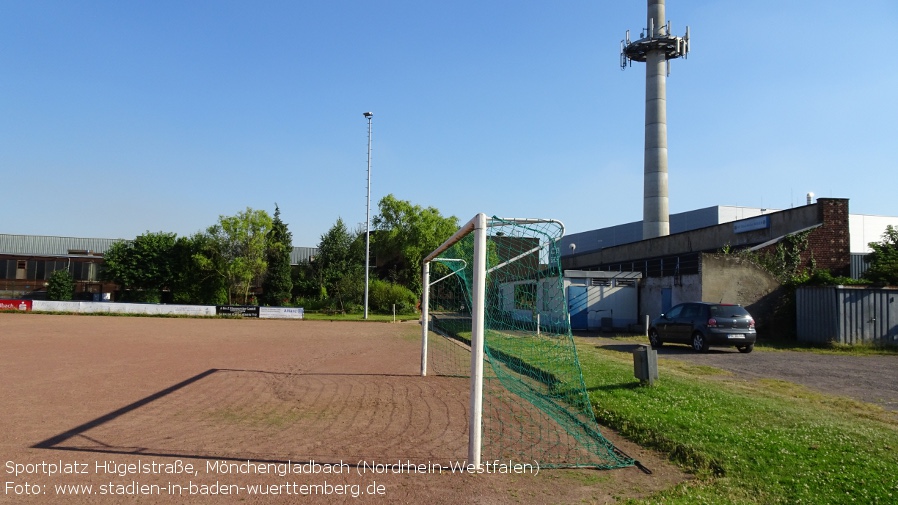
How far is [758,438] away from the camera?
643 centimetres

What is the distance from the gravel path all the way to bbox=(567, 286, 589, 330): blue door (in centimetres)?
845

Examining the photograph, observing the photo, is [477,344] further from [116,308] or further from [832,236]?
[116,308]

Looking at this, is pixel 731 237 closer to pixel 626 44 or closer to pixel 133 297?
pixel 626 44

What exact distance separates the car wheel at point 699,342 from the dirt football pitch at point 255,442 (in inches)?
329

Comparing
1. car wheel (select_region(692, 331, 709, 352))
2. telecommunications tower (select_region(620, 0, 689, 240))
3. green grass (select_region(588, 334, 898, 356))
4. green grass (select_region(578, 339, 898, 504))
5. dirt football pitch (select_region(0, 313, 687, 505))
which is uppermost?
telecommunications tower (select_region(620, 0, 689, 240))

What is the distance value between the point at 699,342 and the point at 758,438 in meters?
10.8

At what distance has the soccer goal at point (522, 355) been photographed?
240 inches

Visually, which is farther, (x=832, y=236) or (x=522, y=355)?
(x=832, y=236)

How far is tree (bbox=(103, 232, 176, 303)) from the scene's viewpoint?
174ft

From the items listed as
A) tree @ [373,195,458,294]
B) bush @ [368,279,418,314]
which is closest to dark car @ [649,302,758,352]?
bush @ [368,279,418,314]

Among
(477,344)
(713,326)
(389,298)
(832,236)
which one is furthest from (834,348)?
(389,298)

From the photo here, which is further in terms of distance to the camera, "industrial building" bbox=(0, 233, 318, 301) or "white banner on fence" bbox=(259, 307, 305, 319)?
"industrial building" bbox=(0, 233, 318, 301)

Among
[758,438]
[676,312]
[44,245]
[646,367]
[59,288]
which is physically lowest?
[758,438]

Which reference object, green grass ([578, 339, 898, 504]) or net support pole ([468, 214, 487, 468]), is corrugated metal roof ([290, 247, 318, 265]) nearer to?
green grass ([578, 339, 898, 504])
